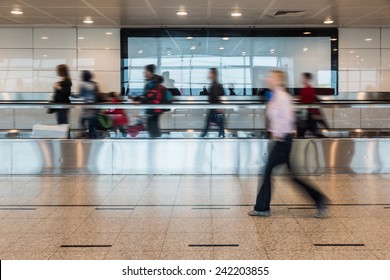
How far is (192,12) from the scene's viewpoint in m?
14.5

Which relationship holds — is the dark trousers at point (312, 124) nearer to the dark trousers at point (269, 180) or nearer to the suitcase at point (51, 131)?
the dark trousers at point (269, 180)

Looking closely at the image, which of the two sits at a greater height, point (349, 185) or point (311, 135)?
point (311, 135)

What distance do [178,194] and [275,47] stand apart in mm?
9379

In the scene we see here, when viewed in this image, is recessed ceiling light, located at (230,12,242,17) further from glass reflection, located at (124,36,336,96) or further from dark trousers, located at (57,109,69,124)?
dark trousers, located at (57,109,69,124)

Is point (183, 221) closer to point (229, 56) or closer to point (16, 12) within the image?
point (16, 12)

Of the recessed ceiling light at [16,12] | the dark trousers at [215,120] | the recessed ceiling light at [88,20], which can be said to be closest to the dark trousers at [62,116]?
the dark trousers at [215,120]

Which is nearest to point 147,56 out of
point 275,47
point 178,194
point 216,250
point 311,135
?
point 275,47

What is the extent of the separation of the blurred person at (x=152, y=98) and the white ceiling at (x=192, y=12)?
1775 mm

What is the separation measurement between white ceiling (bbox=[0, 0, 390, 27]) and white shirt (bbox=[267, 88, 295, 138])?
582 cm

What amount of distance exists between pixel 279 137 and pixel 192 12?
25.8 feet

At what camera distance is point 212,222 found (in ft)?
23.9

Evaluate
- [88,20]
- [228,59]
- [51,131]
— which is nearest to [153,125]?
[51,131]

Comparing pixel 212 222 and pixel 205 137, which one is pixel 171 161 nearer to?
pixel 205 137

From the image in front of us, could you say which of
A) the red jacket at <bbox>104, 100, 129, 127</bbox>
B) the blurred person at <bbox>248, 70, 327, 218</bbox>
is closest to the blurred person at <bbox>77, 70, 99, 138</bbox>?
the red jacket at <bbox>104, 100, 129, 127</bbox>
